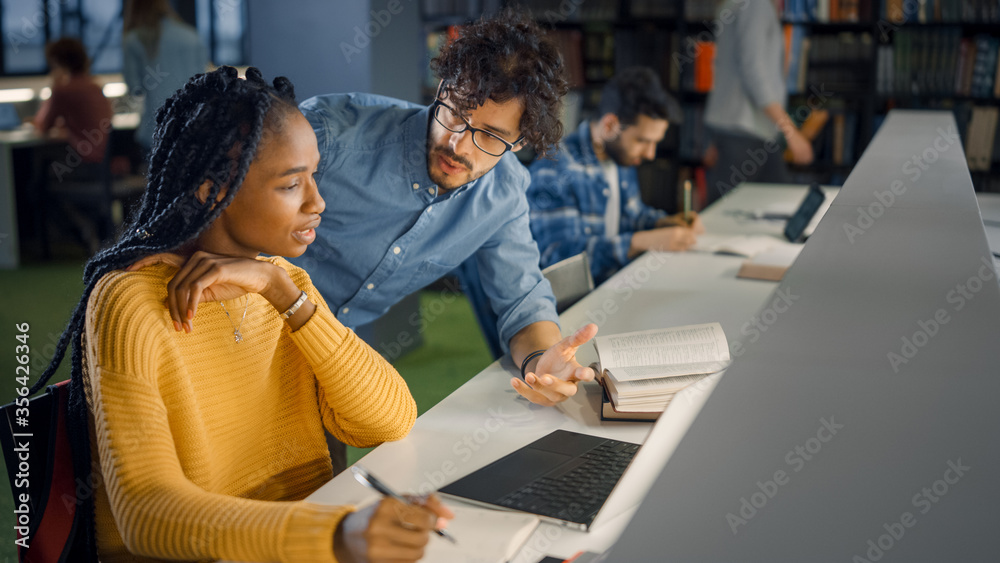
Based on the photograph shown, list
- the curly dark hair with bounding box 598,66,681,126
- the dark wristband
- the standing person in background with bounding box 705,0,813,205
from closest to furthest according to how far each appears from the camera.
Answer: the dark wristband, the curly dark hair with bounding box 598,66,681,126, the standing person in background with bounding box 705,0,813,205

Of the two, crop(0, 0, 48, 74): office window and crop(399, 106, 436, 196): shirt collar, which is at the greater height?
crop(0, 0, 48, 74): office window

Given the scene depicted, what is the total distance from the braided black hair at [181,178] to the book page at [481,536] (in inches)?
19.5

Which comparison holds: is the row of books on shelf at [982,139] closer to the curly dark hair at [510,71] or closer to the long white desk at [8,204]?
the curly dark hair at [510,71]

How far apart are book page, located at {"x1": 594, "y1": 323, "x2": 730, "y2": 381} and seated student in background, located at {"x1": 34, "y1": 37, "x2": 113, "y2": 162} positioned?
14.5ft

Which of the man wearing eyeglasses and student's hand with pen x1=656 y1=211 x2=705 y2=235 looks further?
student's hand with pen x1=656 y1=211 x2=705 y2=235

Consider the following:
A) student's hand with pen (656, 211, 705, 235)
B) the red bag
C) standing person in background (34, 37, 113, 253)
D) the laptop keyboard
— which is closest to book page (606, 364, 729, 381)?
the laptop keyboard

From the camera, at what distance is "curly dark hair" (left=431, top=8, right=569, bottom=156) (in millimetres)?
1467

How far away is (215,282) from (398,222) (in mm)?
625

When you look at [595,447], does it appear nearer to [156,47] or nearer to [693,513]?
[693,513]

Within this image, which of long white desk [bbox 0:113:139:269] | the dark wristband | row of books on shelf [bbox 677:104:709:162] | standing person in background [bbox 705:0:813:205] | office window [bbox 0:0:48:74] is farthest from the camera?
office window [bbox 0:0:48:74]

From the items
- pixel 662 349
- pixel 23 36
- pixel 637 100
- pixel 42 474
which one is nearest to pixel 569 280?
pixel 662 349

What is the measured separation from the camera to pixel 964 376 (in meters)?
0.57

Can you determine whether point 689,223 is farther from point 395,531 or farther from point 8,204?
point 8,204

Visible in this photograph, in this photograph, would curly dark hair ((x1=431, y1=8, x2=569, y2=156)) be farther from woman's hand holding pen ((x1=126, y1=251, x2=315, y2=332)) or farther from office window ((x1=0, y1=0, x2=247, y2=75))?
office window ((x1=0, y1=0, x2=247, y2=75))
